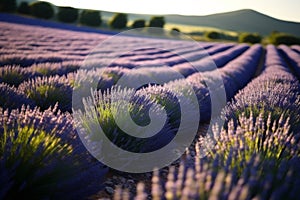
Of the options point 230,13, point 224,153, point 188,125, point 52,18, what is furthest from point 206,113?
point 230,13

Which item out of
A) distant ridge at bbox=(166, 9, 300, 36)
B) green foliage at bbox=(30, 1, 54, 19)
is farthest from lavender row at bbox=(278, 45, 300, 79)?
distant ridge at bbox=(166, 9, 300, 36)

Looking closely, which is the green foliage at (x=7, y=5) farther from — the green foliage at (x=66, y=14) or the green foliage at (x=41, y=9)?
the green foliage at (x=66, y=14)

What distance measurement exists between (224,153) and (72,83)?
11.2 ft

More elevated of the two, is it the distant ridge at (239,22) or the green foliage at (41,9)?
the distant ridge at (239,22)

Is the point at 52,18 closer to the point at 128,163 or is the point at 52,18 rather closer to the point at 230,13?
the point at 128,163

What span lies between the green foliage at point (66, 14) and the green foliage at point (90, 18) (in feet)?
3.60

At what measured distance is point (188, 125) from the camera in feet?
13.9

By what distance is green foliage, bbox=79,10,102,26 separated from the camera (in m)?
43.3

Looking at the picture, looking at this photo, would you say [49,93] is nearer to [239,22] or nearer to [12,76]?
[12,76]

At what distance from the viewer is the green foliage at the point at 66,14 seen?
41588 millimetres

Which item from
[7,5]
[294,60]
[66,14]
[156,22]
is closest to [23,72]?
[294,60]

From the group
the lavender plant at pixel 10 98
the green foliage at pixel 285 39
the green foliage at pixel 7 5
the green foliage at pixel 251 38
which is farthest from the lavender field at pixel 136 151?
the green foliage at pixel 251 38

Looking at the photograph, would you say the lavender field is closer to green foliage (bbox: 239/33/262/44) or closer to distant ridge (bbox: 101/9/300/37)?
green foliage (bbox: 239/33/262/44)

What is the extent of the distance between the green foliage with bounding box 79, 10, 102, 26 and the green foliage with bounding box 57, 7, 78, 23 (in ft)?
3.60
